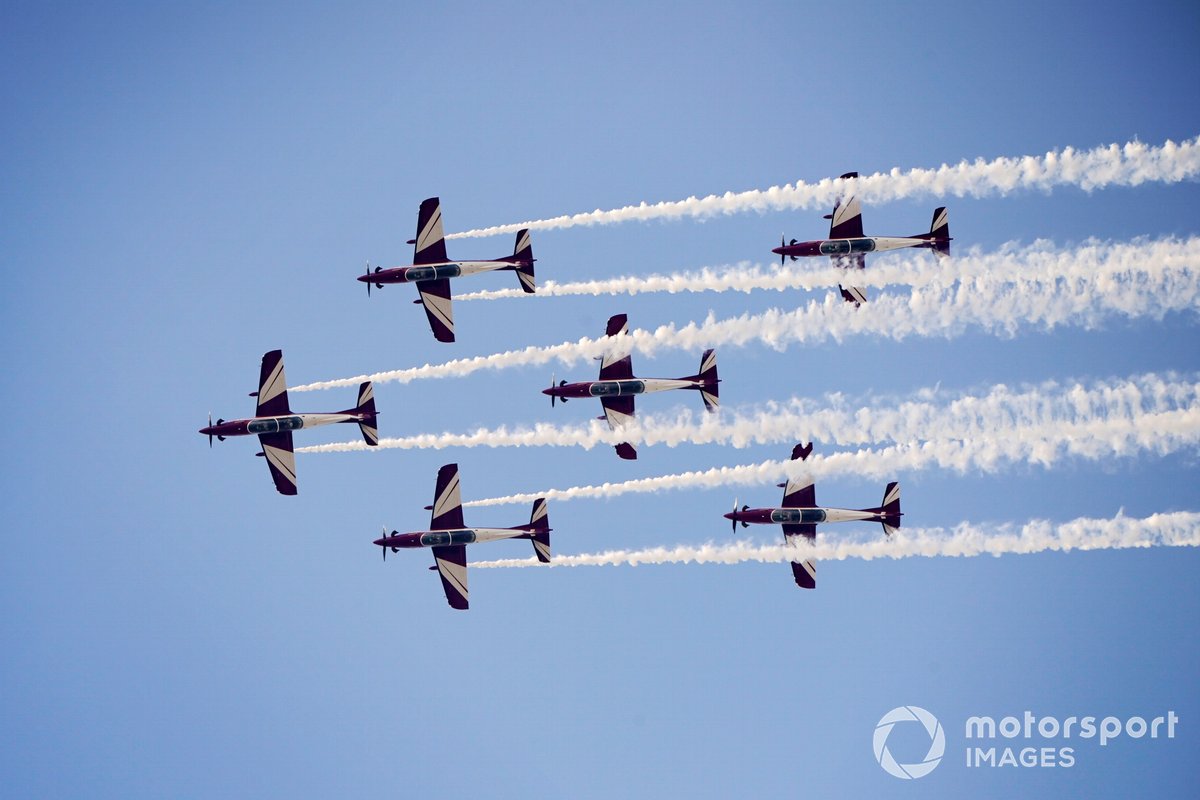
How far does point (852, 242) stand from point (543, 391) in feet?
50.6

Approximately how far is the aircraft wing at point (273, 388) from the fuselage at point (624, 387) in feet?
42.8

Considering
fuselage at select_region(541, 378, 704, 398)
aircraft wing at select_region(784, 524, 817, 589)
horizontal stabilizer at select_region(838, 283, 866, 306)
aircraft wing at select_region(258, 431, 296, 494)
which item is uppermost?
horizontal stabilizer at select_region(838, 283, 866, 306)

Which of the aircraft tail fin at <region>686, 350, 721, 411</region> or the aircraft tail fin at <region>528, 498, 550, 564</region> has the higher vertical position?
the aircraft tail fin at <region>686, 350, 721, 411</region>

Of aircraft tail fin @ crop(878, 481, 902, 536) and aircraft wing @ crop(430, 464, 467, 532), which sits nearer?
aircraft tail fin @ crop(878, 481, 902, 536)

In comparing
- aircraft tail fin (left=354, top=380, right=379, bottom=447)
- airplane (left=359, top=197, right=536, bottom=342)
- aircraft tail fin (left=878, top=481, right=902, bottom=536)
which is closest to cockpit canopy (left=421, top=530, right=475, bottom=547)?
aircraft tail fin (left=354, top=380, right=379, bottom=447)

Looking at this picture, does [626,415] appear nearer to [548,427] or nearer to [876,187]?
[548,427]

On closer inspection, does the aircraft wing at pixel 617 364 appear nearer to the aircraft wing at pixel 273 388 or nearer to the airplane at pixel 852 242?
the airplane at pixel 852 242

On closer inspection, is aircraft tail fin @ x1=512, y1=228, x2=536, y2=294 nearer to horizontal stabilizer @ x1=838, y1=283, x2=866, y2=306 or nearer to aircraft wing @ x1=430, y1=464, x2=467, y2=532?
aircraft wing @ x1=430, y1=464, x2=467, y2=532

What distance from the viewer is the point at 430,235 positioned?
Answer: 254 feet

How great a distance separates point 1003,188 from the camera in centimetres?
7062

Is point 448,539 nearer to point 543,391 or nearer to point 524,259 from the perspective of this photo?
point 543,391

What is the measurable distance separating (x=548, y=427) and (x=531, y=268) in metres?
7.22

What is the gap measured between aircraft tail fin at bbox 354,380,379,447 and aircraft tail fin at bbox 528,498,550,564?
815 cm

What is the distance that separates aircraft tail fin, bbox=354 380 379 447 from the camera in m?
77.4
